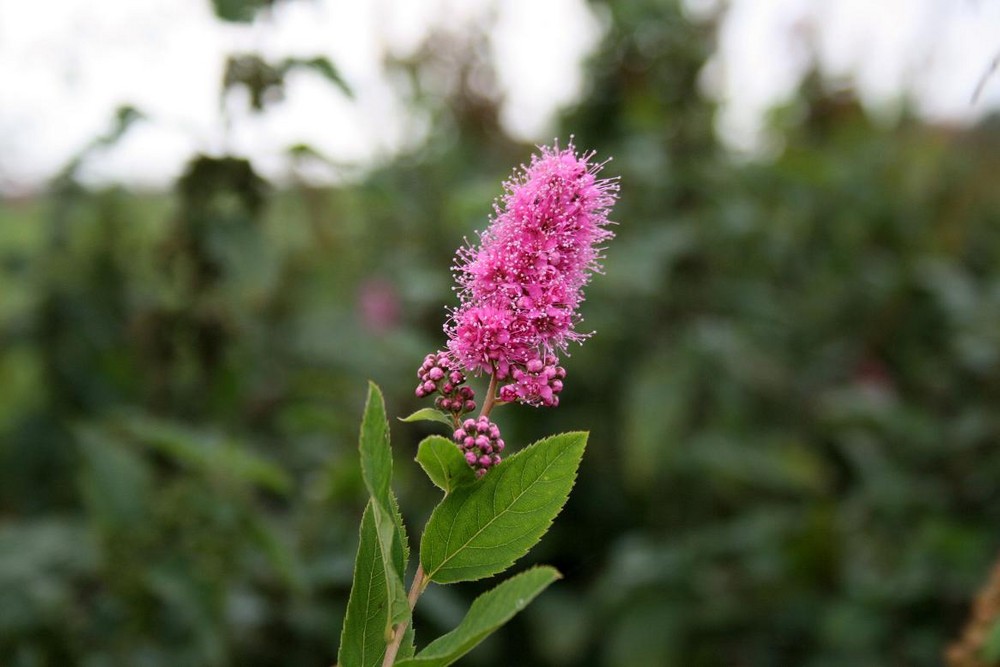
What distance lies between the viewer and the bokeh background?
2361mm

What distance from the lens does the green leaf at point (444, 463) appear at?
0.96 meters

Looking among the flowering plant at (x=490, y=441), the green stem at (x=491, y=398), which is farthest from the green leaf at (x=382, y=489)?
the green stem at (x=491, y=398)

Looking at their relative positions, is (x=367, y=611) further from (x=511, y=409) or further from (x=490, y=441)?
(x=511, y=409)

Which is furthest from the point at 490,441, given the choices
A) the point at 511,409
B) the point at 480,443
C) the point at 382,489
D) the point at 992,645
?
the point at 511,409

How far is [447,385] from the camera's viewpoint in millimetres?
1062

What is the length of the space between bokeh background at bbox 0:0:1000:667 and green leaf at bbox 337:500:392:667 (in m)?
1.20

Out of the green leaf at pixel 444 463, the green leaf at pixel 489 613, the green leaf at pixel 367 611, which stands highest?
the green leaf at pixel 444 463

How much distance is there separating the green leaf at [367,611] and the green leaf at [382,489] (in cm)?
4

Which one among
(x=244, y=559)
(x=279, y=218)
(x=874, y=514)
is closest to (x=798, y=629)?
(x=874, y=514)

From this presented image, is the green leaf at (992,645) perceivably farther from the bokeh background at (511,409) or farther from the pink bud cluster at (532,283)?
the pink bud cluster at (532,283)

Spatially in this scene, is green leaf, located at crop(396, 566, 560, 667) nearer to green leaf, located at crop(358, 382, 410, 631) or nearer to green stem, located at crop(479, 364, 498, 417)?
green leaf, located at crop(358, 382, 410, 631)

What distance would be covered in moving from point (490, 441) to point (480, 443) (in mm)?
12

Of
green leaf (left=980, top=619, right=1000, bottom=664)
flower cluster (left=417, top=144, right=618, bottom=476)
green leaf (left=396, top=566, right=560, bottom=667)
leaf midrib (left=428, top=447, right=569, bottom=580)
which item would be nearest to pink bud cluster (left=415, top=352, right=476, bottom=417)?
flower cluster (left=417, top=144, right=618, bottom=476)

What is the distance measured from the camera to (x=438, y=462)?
0.99m
